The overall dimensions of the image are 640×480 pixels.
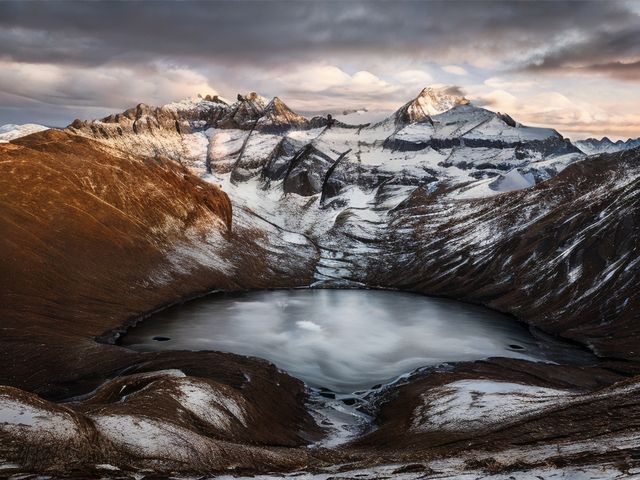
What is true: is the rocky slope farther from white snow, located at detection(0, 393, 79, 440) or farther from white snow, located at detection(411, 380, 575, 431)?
white snow, located at detection(411, 380, 575, 431)

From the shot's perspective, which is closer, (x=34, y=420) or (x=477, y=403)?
(x=34, y=420)

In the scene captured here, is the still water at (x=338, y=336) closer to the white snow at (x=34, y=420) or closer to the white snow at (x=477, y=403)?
the white snow at (x=477, y=403)

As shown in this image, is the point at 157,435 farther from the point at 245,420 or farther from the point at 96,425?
the point at 245,420

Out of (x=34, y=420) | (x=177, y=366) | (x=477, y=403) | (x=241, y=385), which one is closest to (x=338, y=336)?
(x=177, y=366)

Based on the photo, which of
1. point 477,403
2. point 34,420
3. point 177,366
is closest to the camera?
point 34,420

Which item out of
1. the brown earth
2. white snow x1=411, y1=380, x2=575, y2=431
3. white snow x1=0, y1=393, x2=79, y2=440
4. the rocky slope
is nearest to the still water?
the rocky slope

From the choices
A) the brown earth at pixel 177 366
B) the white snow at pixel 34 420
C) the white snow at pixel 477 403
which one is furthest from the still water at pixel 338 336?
the white snow at pixel 34 420

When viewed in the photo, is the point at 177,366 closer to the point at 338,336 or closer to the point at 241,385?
the point at 241,385

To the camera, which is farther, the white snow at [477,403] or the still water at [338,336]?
the still water at [338,336]
